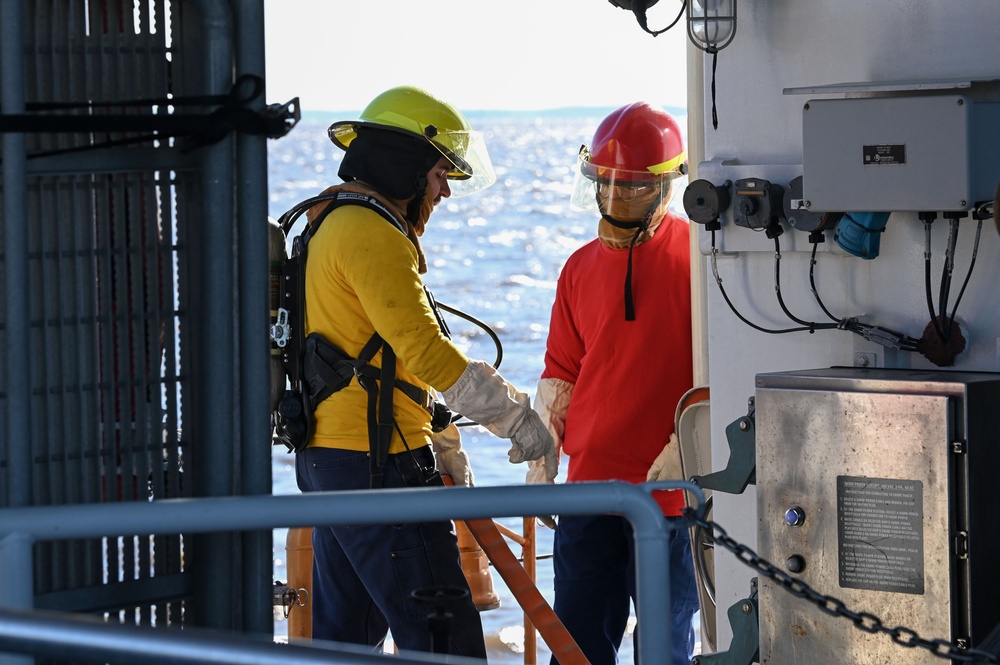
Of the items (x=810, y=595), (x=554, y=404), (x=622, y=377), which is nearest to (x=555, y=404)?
(x=554, y=404)

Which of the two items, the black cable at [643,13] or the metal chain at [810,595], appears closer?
the metal chain at [810,595]

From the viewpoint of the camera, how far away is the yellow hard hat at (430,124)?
13.2 ft

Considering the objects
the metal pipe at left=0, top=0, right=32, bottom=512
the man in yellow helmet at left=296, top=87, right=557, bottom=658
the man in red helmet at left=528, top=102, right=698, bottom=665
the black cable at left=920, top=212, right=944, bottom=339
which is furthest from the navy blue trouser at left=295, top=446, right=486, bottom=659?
the metal pipe at left=0, top=0, right=32, bottom=512

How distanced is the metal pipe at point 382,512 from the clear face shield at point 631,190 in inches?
103

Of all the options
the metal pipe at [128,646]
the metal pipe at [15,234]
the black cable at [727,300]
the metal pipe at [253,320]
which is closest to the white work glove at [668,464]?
the black cable at [727,300]

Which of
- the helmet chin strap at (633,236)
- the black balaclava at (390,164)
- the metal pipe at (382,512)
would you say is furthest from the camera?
the helmet chin strap at (633,236)

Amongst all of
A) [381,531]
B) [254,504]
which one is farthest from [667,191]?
[254,504]

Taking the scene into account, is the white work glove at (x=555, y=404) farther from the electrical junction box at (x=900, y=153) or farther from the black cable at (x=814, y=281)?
the electrical junction box at (x=900, y=153)

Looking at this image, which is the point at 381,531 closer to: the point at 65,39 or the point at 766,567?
the point at 766,567

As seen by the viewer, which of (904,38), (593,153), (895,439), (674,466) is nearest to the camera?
(895,439)

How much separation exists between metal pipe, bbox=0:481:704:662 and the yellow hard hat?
2.19 meters

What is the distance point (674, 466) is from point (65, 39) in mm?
2763

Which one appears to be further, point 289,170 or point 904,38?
point 289,170

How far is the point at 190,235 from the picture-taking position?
2295mm
